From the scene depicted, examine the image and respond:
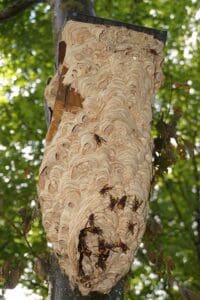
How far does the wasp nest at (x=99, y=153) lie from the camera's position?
2.41 meters

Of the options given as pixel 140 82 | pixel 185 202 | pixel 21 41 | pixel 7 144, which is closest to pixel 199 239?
pixel 185 202

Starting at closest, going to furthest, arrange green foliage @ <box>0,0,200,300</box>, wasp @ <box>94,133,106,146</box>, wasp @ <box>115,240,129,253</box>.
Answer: wasp @ <box>115,240,129,253</box> < wasp @ <box>94,133,106,146</box> < green foliage @ <box>0,0,200,300</box>

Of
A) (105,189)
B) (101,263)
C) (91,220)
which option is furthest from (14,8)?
(101,263)

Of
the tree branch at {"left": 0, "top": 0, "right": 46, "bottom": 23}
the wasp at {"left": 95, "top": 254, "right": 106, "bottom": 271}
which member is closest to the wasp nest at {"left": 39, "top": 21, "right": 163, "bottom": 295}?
the wasp at {"left": 95, "top": 254, "right": 106, "bottom": 271}

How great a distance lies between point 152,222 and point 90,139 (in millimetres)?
1441

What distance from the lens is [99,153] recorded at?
2697mm

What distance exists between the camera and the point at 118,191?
2566 mm

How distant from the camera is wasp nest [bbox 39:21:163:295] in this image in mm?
2408

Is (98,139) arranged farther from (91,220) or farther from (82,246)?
(82,246)

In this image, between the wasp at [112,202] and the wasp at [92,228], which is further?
the wasp at [112,202]

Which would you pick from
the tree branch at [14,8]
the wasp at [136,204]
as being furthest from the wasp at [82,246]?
the tree branch at [14,8]

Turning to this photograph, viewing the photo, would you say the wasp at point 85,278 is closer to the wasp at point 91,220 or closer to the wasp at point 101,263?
the wasp at point 101,263

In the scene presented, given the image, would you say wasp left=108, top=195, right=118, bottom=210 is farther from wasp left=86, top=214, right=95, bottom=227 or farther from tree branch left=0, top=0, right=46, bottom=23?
tree branch left=0, top=0, right=46, bottom=23

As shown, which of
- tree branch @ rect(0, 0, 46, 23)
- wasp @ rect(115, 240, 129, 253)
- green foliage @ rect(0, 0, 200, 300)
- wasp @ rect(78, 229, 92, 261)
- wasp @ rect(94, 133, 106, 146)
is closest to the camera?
wasp @ rect(78, 229, 92, 261)
